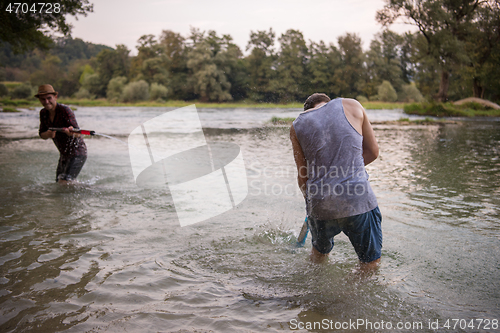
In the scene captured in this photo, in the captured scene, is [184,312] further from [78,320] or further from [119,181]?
[119,181]

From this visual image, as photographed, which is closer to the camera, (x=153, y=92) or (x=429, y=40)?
(x=429, y=40)

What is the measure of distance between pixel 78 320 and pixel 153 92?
205ft

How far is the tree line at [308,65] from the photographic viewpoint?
79.4 feet

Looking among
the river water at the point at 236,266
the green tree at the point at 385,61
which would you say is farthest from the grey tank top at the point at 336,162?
the green tree at the point at 385,61

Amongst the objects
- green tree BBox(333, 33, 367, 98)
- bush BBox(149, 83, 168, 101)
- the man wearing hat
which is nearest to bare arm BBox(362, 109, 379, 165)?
the man wearing hat

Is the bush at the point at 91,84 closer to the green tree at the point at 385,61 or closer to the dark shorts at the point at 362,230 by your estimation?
the green tree at the point at 385,61

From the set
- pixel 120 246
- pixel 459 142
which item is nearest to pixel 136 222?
pixel 120 246

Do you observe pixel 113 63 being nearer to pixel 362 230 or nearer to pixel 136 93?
pixel 136 93

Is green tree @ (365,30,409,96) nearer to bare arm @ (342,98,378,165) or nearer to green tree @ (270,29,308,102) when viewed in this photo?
green tree @ (270,29,308,102)

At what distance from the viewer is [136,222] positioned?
201 inches

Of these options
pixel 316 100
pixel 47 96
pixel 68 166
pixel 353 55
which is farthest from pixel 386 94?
pixel 316 100

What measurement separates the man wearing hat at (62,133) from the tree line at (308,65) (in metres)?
Result: 4.27

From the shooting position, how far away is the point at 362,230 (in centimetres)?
280

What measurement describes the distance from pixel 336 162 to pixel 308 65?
56.4ft
